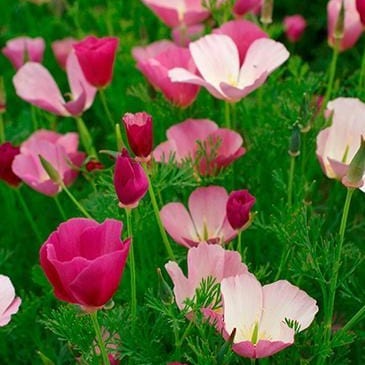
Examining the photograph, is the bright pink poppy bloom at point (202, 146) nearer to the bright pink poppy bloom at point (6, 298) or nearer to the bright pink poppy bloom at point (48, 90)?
the bright pink poppy bloom at point (48, 90)

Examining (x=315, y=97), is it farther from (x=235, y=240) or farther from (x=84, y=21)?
(x=84, y=21)

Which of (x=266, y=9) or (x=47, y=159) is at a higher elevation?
(x=266, y=9)

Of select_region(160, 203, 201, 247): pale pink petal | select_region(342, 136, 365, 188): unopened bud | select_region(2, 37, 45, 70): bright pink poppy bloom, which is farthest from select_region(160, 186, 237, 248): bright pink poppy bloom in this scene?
select_region(2, 37, 45, 70): bright pink poppy bloom

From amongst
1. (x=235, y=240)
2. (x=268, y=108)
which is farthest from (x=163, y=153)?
(x=268, y=108)

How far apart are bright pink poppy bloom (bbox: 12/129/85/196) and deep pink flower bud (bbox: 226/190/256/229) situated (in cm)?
30

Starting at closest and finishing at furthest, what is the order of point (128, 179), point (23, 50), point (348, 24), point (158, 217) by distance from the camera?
point (128, 179) < point (158, 217) < point (348, 24) < point (23, 50)

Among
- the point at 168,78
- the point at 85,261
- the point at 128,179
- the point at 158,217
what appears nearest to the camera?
the point at 85,261

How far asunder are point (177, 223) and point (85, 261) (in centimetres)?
34

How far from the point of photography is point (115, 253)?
0.89 m

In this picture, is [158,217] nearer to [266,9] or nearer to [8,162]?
[8,162]

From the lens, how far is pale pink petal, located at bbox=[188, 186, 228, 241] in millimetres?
1246

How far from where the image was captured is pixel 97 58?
1345 millimetres

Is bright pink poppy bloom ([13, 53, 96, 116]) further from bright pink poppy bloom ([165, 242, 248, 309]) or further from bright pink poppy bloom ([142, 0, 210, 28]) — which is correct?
bright pink poppy bloom ([165, 242, 248, 309])

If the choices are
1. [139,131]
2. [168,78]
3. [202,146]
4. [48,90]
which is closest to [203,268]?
[139,131]
